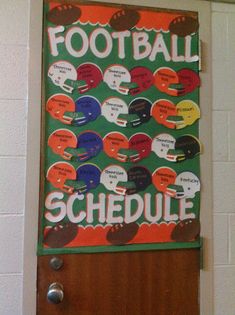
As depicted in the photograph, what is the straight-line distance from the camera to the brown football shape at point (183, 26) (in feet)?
4.22

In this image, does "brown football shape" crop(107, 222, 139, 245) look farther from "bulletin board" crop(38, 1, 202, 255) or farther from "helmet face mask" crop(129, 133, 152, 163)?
"helmet face mask" crop(129, 133, 152, 163)

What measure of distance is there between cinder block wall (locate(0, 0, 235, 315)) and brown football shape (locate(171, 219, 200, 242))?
97 millimetres

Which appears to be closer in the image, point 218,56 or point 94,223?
point 94,223

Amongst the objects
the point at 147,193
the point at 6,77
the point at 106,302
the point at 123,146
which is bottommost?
the point at 106,302

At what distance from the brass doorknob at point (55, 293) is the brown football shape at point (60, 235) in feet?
0.50

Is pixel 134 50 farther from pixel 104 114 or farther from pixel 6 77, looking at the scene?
pixel 6 77

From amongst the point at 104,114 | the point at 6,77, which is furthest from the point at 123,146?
the point at 6,77

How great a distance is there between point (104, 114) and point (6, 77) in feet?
1.35

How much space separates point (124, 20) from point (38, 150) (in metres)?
0.65

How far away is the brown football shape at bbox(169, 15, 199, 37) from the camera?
1287mm

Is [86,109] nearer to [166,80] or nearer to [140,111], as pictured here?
[140,111]

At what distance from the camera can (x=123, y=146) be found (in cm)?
123

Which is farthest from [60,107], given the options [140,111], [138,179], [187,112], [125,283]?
[125,283]

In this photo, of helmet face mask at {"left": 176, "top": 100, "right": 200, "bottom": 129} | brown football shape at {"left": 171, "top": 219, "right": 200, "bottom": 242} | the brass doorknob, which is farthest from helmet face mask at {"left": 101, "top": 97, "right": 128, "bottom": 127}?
the brass doorknob
